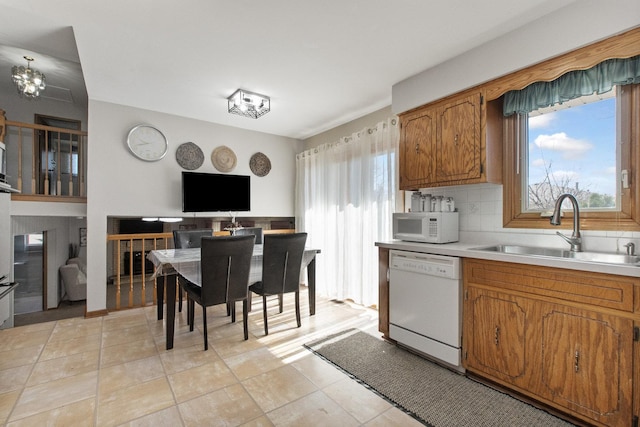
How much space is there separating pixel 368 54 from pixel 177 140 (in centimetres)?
283

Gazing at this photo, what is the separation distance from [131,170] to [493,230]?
407 cm

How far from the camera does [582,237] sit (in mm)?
1977

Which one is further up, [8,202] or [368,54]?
[368,54]

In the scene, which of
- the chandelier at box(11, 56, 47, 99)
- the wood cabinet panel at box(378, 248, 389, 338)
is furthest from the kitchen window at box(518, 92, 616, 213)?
the chandelier at box(11, 56, 47, 99)

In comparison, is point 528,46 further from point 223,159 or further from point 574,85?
point 223,159

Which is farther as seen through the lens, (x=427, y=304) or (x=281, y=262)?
(x=281, y=262)

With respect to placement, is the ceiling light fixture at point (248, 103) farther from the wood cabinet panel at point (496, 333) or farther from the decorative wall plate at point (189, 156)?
the wood cabinet panel at point (496, 333)

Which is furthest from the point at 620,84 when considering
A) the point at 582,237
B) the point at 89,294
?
the point at 89,294

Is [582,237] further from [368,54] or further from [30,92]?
[30,92]

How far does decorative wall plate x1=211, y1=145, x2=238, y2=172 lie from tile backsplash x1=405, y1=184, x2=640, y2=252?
2875mm

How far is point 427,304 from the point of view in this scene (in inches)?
89.1

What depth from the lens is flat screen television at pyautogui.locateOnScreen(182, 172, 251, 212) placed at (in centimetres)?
387

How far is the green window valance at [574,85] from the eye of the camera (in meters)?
1.76

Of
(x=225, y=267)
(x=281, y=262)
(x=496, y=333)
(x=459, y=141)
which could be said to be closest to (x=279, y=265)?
(x=281, y=262)
